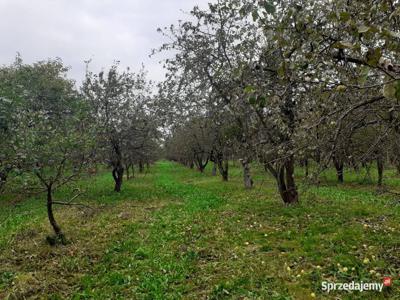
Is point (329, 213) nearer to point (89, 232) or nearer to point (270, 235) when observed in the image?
point (270, 235)

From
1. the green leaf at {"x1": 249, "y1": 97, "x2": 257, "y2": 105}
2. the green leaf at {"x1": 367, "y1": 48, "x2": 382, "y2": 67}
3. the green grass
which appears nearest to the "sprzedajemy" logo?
the green grass

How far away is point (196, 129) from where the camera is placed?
36.8 m

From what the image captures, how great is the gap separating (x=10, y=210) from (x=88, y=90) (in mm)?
8533

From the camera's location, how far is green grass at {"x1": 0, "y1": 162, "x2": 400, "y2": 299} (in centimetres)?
684

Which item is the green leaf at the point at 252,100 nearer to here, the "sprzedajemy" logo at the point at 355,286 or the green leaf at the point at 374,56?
the green leaf at the point at 374,56

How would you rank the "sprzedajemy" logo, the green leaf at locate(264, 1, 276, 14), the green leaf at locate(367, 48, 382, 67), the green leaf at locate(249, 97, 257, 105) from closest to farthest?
the green leaf at locate(367, 48, 382, 67) → the green leaf at locate(264, 1, 276, 14) → the green leaf at locate(249, 97, 257, 105) → the "sprzedajemy" logo

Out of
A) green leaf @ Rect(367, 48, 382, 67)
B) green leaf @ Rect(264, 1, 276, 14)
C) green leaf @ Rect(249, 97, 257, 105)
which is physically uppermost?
green leaf @ Rect(264, 1, 276, 14)

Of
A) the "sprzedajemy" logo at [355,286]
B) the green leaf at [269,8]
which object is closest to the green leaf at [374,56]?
the green leaf at [269,8]

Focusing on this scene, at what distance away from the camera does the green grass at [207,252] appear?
22.4ft

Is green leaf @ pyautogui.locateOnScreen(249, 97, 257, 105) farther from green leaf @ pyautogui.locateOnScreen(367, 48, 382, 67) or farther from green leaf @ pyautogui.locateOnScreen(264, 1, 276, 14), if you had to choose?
green leaf @ pyautogui.locateOnScreen(367, 48, 382, 67)

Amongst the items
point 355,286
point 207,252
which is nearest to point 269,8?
point 355,286

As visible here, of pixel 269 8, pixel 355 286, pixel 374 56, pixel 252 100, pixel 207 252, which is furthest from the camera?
pixel 207 252

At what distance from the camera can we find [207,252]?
894cm

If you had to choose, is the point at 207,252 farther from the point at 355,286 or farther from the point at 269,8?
the point at 269,8
